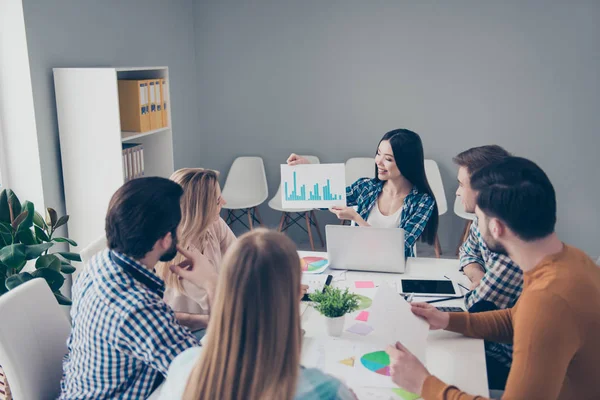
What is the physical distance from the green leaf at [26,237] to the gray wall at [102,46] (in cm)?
67

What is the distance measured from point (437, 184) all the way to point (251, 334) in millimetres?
3985

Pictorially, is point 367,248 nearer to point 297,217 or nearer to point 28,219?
point 28,219

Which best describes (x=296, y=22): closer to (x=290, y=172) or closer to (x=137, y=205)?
(x=290, y=172)

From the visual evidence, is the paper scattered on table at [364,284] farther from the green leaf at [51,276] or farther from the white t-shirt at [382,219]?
the green leaf at [51,276]

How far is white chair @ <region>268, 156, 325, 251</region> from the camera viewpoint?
5070mm

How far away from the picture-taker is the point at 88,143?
337 cm

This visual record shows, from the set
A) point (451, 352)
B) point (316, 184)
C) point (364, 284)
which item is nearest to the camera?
point (451, 352)

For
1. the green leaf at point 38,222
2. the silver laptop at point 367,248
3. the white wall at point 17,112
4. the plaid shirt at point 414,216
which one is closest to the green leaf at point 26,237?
the green leaf at point 38,222

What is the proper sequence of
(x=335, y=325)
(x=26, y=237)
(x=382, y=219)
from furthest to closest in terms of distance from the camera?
(x=382, y=219) < (x=26, y=237) < (x=335, y=325)

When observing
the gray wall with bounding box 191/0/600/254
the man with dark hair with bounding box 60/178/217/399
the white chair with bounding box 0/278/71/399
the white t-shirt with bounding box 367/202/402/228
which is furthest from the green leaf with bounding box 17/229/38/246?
the gray wall with bounding box 191/0/600/254

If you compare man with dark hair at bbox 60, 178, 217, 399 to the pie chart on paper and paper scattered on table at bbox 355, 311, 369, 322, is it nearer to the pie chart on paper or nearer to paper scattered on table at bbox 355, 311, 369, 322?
paper scattered on table at bbox 355, 311, 369, 322

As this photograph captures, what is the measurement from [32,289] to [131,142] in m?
2.17

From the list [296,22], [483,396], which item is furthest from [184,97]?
[483,396]

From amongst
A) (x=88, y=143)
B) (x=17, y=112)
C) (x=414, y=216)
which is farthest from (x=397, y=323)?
(x=17, y=112)
